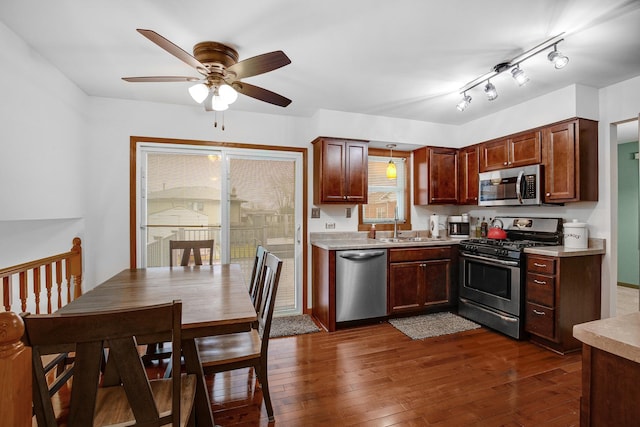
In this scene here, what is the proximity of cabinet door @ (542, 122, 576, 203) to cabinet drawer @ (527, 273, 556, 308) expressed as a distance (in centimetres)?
84

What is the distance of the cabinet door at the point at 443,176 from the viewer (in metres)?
4.13

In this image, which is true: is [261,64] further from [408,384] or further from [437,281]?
[437,281]

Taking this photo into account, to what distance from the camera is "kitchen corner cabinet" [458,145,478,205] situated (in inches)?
157

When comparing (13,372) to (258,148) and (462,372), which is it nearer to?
(462,372)

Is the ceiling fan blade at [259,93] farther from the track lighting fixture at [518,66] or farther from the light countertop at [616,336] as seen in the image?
the light countertop at [616,336]

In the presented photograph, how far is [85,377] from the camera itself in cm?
100

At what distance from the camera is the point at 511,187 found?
342 centimetres

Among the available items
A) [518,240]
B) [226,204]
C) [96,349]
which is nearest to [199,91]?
[96,349]

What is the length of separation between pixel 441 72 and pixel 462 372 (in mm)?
2604

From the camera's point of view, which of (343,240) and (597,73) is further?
(343,240)

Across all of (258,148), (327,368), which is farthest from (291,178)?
(327,368)

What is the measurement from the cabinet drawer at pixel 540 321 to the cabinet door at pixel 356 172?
2.10m

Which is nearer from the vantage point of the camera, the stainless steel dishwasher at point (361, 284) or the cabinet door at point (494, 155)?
the stainless steel dishwasher at point (361, 284)

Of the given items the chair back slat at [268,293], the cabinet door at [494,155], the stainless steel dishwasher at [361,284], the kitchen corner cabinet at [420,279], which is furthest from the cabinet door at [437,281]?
the chair back slat at [268,293]
